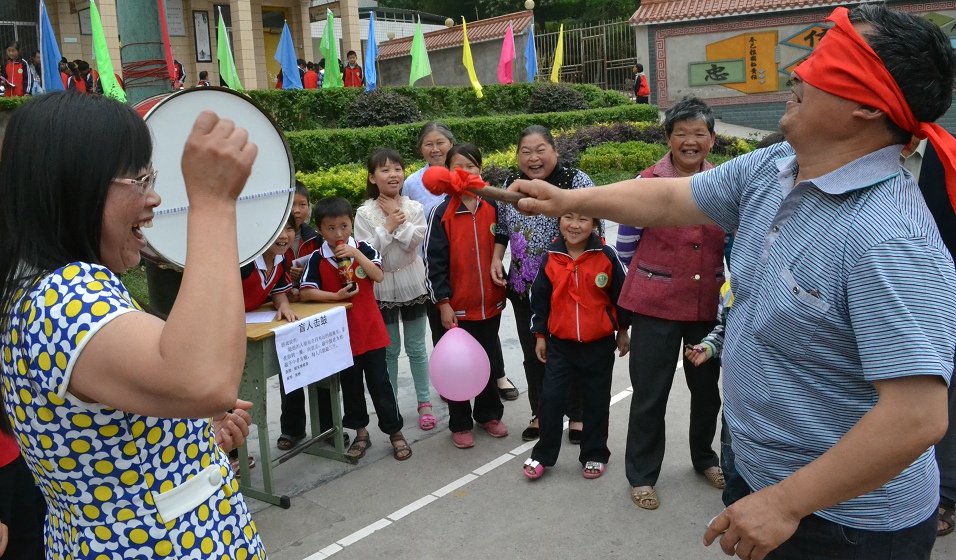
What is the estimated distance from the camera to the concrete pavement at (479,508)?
11.9 ft

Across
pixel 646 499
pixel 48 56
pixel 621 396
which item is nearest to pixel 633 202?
pixel 646 499

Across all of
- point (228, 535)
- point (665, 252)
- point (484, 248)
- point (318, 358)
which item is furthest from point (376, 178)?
point (228, 535)

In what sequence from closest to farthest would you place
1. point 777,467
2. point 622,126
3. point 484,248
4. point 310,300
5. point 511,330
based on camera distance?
point 777,467 < point 310,300 < point 484,248 < point 511,330 < point 622,126

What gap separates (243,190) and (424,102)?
15031 millimetres

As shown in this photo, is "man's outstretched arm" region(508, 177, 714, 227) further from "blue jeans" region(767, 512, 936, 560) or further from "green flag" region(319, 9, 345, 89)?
"green flag" region(319, 9, 345, 89)

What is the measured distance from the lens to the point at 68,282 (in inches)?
55.4

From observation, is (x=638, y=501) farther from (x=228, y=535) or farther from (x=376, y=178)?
(x=228, y=535)

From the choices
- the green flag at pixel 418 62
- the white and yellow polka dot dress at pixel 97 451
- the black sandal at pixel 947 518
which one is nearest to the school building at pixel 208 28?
the green flag at pixel 418 62

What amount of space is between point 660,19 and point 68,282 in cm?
2250

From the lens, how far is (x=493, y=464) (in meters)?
4.52

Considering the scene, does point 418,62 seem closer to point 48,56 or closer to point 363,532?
point 48,56

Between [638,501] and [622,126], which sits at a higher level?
Result: [622,126]

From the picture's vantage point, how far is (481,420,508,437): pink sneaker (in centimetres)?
488

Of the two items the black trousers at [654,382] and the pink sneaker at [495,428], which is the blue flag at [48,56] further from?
the black trousers at [654,382]
